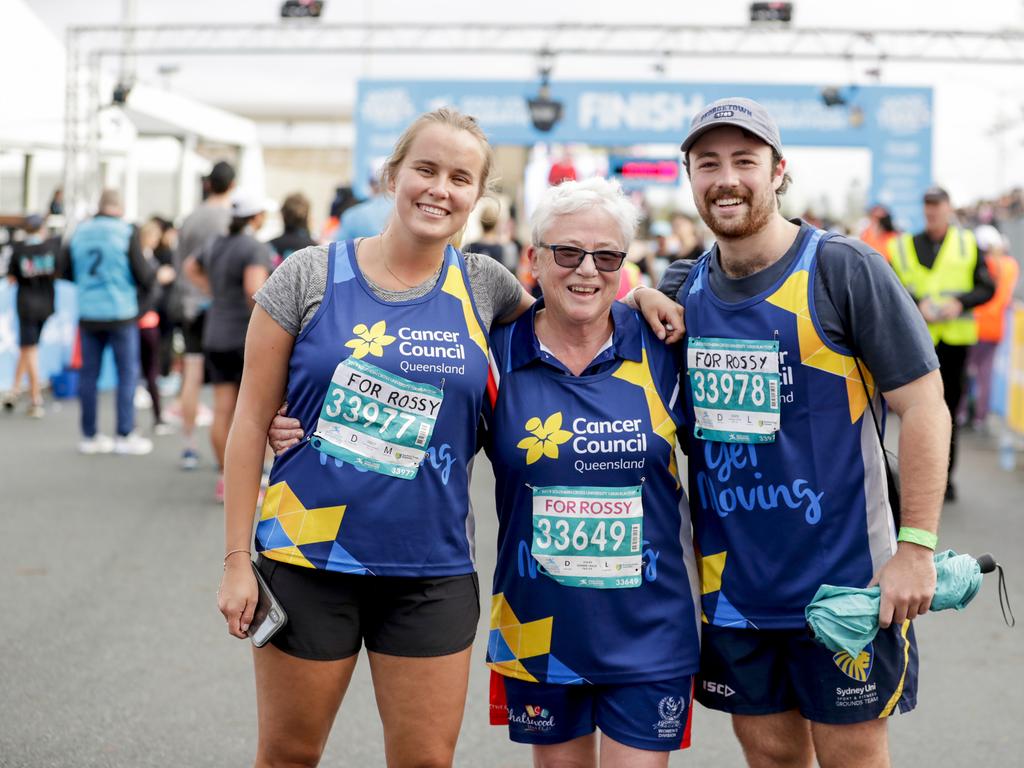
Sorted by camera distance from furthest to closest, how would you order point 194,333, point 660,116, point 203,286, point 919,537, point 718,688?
point 660,116 < point 194,333 < point 203,286 < point 718,688 < point 919,537

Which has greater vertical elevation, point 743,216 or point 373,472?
point 743,216

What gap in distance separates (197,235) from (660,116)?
518 inches

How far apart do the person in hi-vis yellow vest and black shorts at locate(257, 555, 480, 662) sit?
20.8 ft

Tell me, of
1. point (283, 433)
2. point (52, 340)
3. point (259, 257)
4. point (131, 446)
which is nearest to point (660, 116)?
point (52, 340)

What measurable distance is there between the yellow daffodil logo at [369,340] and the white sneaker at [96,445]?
801cm

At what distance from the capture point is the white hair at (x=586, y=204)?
2.86 metres

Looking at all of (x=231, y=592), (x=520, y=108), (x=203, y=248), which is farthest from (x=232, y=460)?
(x=520, y=108)

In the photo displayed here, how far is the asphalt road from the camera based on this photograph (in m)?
4.04

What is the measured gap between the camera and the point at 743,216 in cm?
276

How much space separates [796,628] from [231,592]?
124 centimetres

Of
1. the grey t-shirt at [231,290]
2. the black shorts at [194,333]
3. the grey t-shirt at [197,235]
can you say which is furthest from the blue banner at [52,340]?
the grey t-shirt at [231,290]

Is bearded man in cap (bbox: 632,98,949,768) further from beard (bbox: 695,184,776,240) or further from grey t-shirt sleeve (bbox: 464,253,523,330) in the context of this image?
grey t-shirt sleeve (bbox: 464,253,523,330)

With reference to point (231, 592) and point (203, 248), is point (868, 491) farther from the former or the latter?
point (203, 248)

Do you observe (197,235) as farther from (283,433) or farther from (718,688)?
(718,688)
